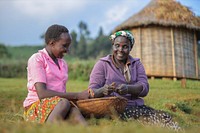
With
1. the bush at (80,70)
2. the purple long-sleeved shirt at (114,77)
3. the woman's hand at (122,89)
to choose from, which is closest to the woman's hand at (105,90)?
the woman's hand at (122,89)

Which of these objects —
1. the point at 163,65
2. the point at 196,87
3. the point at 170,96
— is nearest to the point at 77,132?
the point at 170,96

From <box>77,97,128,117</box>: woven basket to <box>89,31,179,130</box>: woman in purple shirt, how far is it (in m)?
0.31

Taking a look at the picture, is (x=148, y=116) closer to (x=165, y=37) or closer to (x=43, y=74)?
(x=43, y=74)

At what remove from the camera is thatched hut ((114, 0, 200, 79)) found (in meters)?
15.4

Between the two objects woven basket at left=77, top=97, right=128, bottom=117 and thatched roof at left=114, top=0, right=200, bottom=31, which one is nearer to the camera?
woven basket at left=77, top=97, right=128, bottom=117

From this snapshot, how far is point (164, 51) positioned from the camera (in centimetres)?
1562

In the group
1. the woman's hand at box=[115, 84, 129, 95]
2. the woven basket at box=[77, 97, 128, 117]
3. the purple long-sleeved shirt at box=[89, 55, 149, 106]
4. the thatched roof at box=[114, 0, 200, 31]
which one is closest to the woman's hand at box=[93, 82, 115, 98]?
the woman's hand at box=[115, 84, 129, 95]

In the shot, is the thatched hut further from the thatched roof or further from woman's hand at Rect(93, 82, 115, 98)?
woman's hand at Rect(93, 82, 115, 98)

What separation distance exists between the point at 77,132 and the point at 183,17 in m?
14.4

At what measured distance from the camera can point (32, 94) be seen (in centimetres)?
403

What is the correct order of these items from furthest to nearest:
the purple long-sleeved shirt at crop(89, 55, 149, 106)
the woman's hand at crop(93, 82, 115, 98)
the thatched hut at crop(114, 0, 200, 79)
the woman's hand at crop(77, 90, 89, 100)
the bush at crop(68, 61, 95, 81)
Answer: the bush at crop(68, 61, 95, 81) < the thatched hut at crop(114, 0, 200, 79) < the purple long-sleeved shirt at crop(89, 55, 149, 106) < the woman's hand at crop(93, 82, 115, 98) < the woman's hand at crop(77, 90, 89, 100)

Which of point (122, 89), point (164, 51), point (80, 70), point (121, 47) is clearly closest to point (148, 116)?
point (122, 89)

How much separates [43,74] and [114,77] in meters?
1.18

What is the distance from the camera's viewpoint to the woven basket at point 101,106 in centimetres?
400
